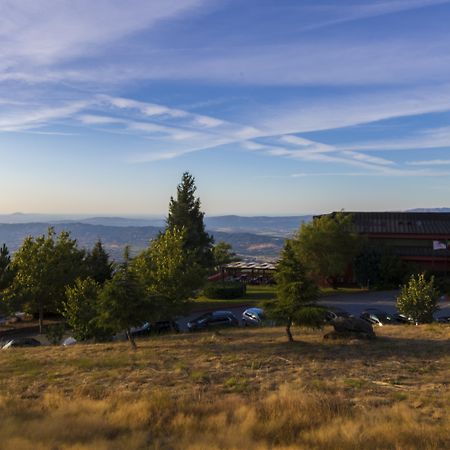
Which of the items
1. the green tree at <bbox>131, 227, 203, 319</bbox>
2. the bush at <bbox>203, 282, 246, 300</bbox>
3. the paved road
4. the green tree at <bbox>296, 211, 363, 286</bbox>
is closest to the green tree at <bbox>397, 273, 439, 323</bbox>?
the paved road

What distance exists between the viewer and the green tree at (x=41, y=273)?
35.8 meters

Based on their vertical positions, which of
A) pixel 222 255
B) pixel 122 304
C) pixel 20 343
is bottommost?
pixel 20 343

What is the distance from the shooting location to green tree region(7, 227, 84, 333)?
1409 inches

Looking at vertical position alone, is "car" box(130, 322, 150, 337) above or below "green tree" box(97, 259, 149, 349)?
below

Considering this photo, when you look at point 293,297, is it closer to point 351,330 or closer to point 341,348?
point 341,348

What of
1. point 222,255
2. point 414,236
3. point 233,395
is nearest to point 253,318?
point 233,395

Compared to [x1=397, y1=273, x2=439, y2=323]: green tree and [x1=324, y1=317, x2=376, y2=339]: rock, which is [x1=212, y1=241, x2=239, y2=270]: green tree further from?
[x1=324, y1=317, x2=376, y2=339]: rock

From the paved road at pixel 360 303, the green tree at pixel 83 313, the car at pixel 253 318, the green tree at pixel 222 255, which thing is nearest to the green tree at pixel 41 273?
the green tree at pixel 83 313

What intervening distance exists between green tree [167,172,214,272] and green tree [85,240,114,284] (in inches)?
492

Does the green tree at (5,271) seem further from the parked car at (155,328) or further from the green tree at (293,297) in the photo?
the green tree at (293,297)

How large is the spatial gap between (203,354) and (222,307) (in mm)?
26294

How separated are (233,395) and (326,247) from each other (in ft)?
140

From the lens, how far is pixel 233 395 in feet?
44.2

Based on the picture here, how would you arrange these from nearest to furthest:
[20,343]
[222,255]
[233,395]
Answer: [233,395]
[20,343]
[222,255]
